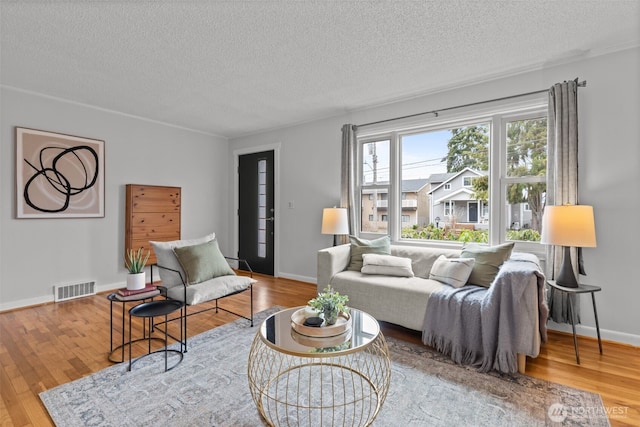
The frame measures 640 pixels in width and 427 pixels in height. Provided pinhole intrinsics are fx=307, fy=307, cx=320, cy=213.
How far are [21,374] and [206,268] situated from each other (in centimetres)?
139

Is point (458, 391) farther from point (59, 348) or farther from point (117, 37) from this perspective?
point (117, 37)

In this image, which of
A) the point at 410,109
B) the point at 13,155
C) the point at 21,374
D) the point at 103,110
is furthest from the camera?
the point at 103,110

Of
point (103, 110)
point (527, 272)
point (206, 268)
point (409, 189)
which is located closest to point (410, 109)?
point (409, 189)

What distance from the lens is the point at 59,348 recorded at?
252 cm

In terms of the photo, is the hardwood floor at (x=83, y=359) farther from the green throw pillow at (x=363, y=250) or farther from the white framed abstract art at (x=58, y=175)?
the white framed abstract art at (x=58, y=175)

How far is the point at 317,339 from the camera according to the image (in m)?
1.71

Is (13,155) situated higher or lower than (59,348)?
higher

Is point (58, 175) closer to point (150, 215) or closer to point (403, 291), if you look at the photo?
point (150, 215)

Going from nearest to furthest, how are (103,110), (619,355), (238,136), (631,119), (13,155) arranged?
1. (619,355)
2. (631,119)
3. (13,155)
4. (103,110)
5. (238,136)

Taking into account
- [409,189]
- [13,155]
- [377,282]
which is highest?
[13,155]

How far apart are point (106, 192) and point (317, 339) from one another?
400cm

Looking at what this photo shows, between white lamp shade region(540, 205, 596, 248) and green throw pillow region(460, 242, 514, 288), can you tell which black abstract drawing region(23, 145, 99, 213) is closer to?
green throw pillow region(460, 242, 514, 288)

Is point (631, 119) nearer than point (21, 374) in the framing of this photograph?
No

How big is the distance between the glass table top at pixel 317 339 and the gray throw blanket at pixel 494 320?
2.74ft
